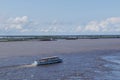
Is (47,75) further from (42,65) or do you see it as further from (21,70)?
(42,65)

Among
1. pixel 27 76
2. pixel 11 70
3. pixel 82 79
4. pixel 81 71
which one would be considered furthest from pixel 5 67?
pixel 82 79

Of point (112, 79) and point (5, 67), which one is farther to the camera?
point (5, 67)

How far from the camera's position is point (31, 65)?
234 feet

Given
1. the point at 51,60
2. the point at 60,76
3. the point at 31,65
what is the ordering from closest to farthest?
1. the point at 60,76
2. the point at 31,65
3. the point at 51,60

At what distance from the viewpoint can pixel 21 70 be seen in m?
62.8

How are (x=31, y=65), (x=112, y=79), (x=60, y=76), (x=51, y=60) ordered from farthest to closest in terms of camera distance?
(x=51, y=60) → (x=31, y=65) → (x=60, y=76) → (x=112, y=79)

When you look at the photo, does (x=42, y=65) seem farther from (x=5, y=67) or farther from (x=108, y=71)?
(x=108, y=71)

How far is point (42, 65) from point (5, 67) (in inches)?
454

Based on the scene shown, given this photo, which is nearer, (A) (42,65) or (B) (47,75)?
(B) (47,75)

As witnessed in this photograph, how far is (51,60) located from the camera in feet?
257

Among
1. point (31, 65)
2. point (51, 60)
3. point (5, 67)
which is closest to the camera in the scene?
point (5, 67)

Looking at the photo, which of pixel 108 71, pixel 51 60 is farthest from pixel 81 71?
pixel 51 60

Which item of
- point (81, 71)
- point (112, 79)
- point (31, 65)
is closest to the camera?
point (112, 79)

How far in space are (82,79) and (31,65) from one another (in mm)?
21750
